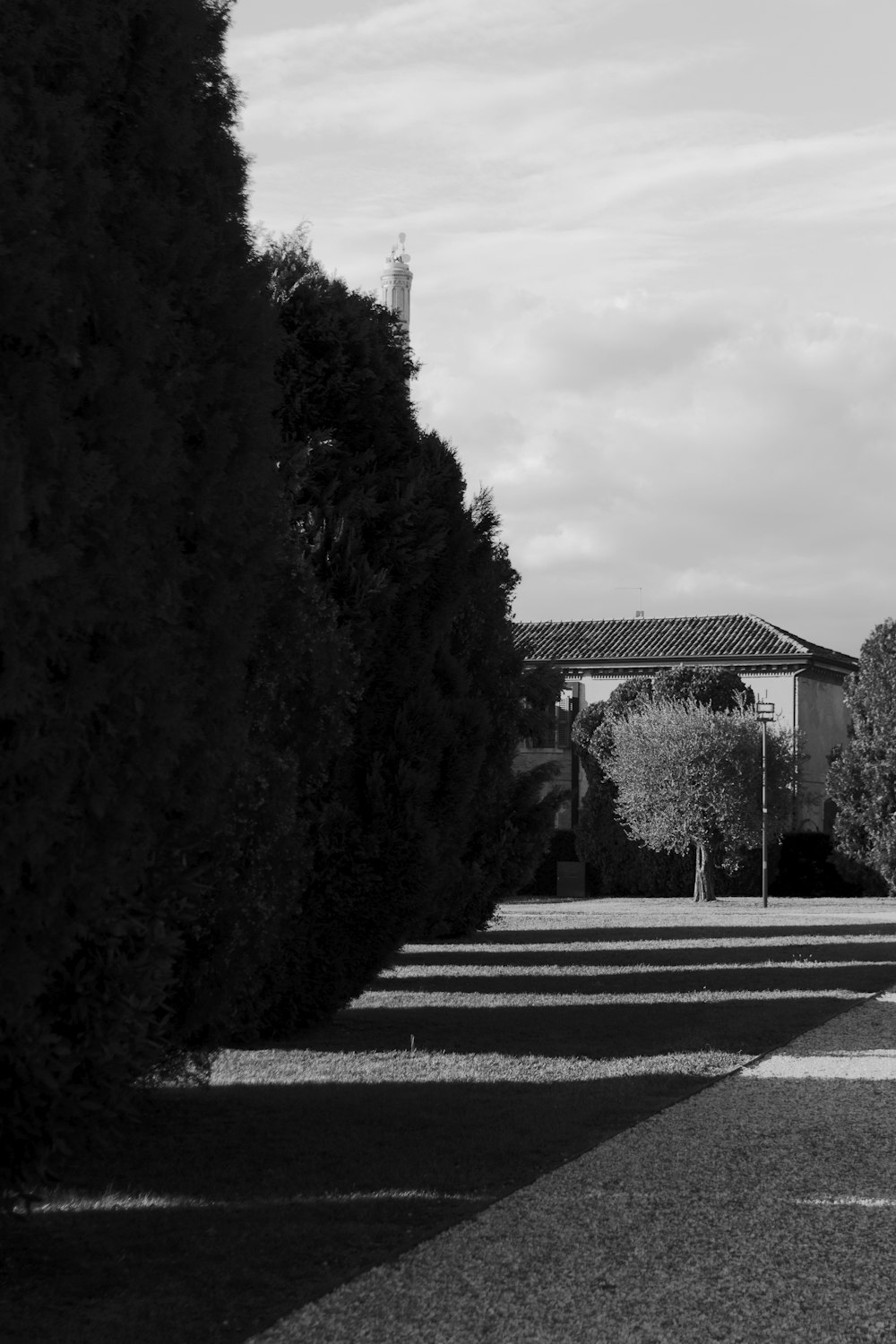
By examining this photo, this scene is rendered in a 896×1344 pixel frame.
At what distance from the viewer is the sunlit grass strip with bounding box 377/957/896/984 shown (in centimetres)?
1725

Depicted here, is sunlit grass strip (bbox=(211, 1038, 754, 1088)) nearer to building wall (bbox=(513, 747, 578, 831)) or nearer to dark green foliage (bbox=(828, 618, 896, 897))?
dark green foliage (bbox=(828, 618, 896, 897))

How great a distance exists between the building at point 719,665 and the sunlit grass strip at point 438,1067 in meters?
37.9

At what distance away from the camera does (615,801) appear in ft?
145

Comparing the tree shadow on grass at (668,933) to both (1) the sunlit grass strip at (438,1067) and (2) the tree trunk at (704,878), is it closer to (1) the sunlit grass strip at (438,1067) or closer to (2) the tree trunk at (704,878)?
(2) the tree trunk at (704,878)

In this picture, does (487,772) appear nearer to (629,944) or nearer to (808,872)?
(629,944)

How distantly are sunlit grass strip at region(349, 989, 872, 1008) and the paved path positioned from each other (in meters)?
6.14

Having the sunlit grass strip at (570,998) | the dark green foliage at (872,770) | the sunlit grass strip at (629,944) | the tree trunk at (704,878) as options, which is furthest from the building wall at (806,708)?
the sunlit grass strip at (570,998)

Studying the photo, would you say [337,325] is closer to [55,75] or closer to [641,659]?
[55,75]

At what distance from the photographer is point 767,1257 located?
16.8 ft

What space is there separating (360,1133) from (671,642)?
152 ft

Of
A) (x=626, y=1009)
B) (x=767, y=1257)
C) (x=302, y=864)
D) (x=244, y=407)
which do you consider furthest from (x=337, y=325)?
(x=767, y=1257)

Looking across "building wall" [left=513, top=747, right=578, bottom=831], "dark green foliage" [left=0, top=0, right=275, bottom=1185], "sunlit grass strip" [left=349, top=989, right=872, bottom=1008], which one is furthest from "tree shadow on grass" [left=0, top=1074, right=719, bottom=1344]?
"building wall" [left=513, top=747, right=578, bottom=831]

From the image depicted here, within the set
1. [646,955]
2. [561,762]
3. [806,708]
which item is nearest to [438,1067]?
[646,955]

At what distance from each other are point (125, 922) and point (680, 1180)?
2.79 m
